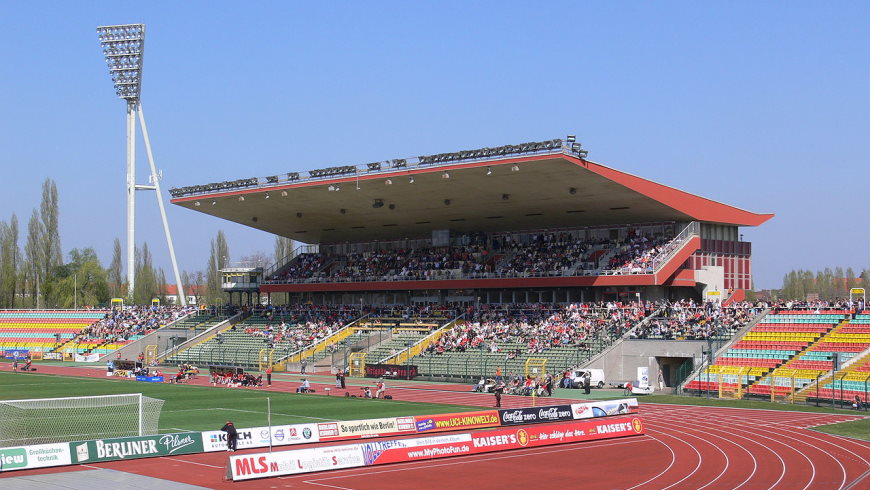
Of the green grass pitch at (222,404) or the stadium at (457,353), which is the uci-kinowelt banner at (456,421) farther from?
the green grass pitch at (222,404)

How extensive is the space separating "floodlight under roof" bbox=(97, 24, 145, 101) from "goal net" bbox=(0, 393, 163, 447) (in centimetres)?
Result: 6466

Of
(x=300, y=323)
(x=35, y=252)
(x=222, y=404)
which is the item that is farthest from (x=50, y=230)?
(x=222, y=404)

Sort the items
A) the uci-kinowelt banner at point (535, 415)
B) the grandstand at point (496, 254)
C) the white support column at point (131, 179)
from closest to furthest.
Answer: the uci-kinowelt banner at point (535, 415), the grandstand at point (496, 254), the white support column at point (131, 179)

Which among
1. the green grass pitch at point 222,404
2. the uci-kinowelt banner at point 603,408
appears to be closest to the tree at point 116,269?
the green grass pitch at point 222,404

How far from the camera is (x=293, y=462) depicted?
26.4 metres

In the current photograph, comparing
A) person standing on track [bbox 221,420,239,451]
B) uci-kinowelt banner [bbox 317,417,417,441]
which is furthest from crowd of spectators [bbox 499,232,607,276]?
person standing on track [bbox 221,420,239,451]

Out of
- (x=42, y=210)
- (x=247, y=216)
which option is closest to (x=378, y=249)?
(x=247, y=216)

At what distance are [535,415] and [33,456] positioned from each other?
17280 millimetres

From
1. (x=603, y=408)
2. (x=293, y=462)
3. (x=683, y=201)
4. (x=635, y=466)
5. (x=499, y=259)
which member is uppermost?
(x=683, y=201)

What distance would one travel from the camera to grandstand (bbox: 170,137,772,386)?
5869cm

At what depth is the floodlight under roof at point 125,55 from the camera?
3792 inches

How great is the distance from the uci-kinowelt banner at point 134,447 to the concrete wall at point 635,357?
30.5 m

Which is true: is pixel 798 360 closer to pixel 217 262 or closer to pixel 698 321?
pixel 698 321

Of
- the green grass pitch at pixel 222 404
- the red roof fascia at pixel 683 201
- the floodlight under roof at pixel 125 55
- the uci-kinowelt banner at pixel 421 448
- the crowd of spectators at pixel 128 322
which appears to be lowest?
the green grass pitch at pixel 222 404
